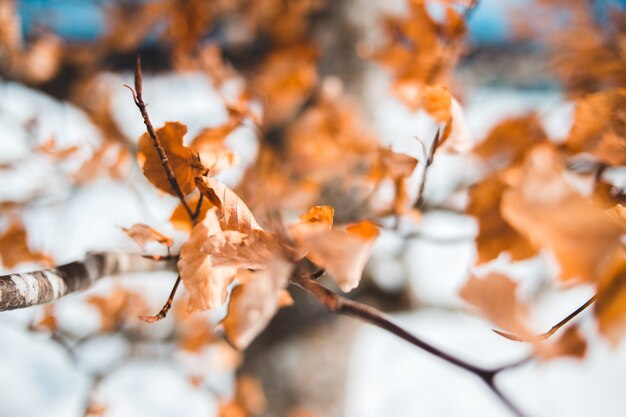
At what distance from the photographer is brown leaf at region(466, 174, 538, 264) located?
0.35m

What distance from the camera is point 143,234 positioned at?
11.4 inches

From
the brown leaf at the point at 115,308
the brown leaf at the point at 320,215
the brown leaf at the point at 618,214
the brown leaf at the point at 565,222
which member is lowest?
the brown leaf at the point at 115,308

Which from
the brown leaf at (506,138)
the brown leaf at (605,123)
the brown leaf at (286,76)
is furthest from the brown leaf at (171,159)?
the brown leaf at (286,76)

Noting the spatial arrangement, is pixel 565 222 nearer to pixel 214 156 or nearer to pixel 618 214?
pixel 618 214

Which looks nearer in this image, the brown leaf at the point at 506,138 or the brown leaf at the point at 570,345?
the brown leaf at the point at 570,345

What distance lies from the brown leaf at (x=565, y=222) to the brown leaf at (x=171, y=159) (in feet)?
0.70

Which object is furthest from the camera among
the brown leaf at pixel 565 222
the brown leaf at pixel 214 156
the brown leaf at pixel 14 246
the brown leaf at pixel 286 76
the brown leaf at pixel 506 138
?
the brown leaf at pixel 286 76

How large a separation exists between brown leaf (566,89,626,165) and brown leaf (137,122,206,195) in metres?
0.38

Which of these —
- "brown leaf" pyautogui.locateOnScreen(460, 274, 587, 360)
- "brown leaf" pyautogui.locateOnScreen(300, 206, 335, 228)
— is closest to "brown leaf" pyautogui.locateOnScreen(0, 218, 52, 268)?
"brown leaf" pyautogui.locateOnScreen(300, 206, 335, 228)

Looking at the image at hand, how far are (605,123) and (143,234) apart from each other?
45 centimetres

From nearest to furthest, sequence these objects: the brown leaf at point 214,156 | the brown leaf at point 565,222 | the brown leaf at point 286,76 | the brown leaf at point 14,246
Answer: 1. the brown leaf at point 565,222
2. the brown leaf at point 214,156
3. the brown leaf at point 14,246
4. the brown leaf at point 286,76

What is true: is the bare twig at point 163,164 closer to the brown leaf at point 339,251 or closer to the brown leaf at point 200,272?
the brown leaf at point 200,272

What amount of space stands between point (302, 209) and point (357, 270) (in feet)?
2.10

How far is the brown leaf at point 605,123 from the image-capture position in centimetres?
34
